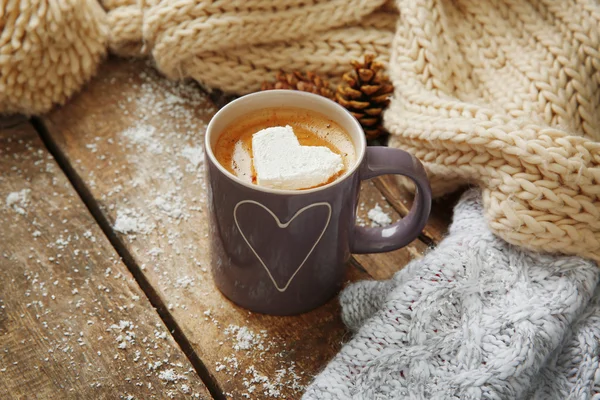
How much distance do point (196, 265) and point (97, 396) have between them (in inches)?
7.1

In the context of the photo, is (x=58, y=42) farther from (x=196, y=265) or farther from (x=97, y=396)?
(x=97, y=396)

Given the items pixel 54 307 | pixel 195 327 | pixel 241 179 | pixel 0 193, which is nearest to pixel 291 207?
pixel 241 179

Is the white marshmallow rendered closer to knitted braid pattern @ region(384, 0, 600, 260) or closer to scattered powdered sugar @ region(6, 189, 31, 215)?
knitted braid pattern @ region(384, 0, 600, 260)

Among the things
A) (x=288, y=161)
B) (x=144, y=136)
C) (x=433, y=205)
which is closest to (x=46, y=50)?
(x=144, y=136)

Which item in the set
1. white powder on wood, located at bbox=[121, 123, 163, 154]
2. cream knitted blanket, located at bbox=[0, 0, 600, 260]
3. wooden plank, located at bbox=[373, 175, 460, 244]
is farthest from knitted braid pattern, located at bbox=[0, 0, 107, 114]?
wooden plank, located at bbox=[373, 175, 460, 244]

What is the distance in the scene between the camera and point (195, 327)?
27.0 inches

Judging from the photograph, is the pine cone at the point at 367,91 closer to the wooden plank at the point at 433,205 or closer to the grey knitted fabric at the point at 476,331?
the wooden plank at the point at 433,205

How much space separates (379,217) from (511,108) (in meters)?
0.20

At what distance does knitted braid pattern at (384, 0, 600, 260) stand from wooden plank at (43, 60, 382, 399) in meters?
0.18

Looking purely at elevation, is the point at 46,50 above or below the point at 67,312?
above

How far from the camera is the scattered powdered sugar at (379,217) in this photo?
2.54ft

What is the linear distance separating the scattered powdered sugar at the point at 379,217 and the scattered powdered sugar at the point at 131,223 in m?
0.26

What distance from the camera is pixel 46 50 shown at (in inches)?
32.6

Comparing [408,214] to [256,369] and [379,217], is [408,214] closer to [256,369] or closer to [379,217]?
[379,217]
